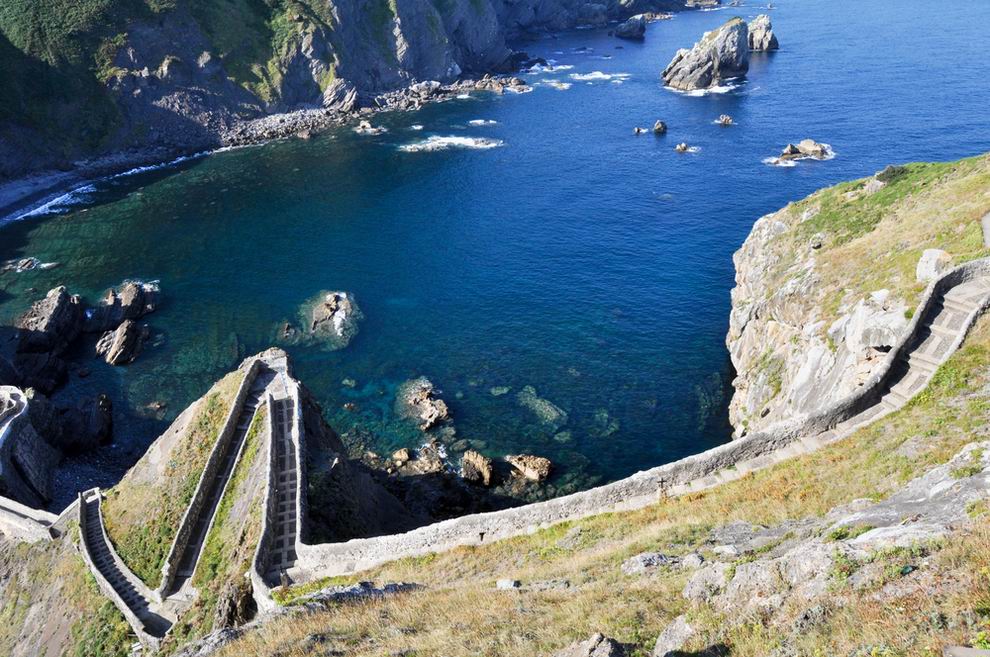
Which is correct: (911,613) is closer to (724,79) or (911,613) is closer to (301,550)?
(301,550)

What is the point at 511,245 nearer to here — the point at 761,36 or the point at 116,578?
the point at 116,578

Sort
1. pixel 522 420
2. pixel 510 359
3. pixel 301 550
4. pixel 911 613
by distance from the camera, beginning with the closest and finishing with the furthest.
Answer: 1. pixel 911 613
2. pixel 301 550
3. pixel 522 420
4. pixel 510 359

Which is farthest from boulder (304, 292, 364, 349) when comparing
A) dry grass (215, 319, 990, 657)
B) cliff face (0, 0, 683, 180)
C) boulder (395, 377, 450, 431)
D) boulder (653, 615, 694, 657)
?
cliff face (0, 0, 683, 180)

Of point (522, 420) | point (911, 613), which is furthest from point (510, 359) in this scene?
point (911, 613)

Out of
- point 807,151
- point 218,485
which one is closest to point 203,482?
point 218,485

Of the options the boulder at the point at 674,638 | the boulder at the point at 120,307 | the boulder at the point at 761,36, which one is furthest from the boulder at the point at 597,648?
the boulder at the point at 761,36
